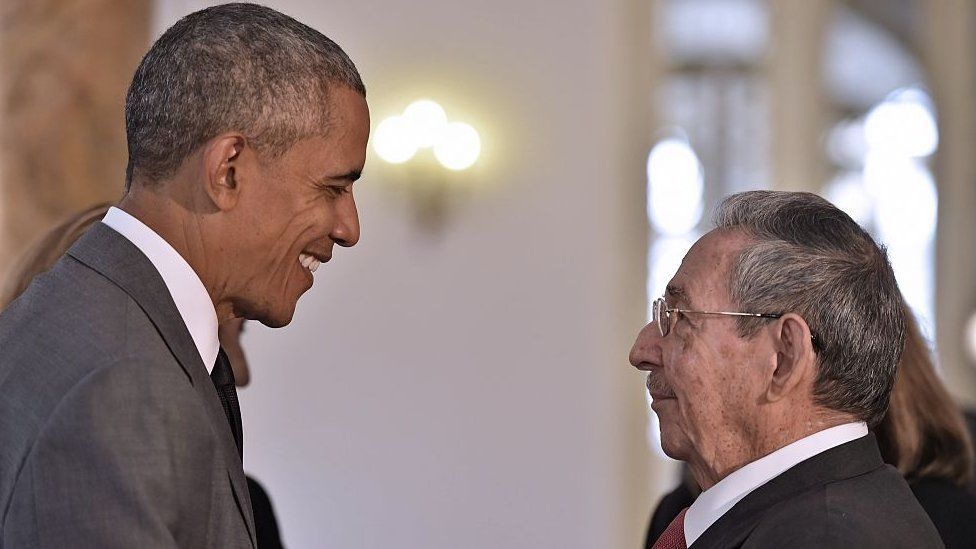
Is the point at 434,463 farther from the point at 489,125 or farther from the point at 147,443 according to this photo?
the point at 147,443

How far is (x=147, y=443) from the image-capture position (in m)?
1.43

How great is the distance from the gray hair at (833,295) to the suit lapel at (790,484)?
0.08 meters

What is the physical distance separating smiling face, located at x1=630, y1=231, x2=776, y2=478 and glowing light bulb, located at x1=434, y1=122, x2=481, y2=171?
161 inches

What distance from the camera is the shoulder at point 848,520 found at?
1.72 metres

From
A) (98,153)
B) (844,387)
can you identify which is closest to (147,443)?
(844,387)

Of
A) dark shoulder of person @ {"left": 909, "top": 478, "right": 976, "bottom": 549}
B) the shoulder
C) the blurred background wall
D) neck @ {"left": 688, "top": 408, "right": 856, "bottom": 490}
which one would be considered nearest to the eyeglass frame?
neck @ {"left": 688, "top": 408, "right": 856, "bottom": 490}

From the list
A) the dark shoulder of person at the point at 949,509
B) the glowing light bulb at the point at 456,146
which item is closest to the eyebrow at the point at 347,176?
the dark shoulder of person at the point at 949,509

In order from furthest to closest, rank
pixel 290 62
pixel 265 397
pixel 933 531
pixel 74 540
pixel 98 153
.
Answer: pixel 265 397, pixel 98 153, pixel 933 531, pixel 290 62, pixel 74 540

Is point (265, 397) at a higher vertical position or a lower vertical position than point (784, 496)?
lower

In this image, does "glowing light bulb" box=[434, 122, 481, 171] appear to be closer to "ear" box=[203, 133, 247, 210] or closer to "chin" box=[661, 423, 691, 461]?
"chin" box=[661, 423, 691, 461]

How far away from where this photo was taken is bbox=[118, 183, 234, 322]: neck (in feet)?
5.39

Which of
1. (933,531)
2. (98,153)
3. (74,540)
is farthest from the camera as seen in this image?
(98,153)

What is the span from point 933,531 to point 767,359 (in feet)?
1.16

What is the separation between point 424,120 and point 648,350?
4116 millimetres
